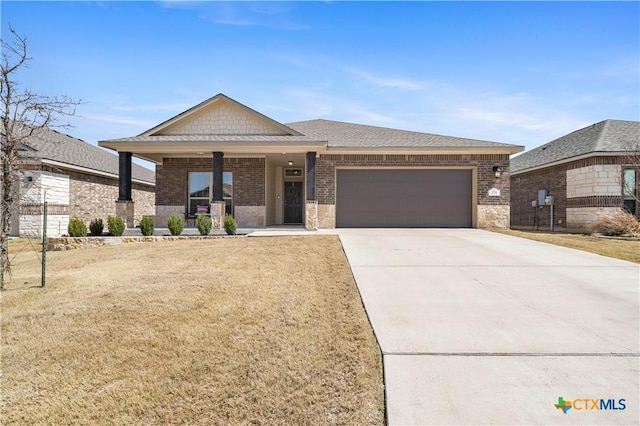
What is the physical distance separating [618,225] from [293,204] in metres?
14.3

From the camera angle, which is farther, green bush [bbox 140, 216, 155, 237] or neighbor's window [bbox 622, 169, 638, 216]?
neighbor's window [bbox 622, 169, 638, 216]

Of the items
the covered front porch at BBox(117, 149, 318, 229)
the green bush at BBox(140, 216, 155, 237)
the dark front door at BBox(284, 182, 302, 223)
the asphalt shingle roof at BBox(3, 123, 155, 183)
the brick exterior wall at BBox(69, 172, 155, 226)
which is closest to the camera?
the green bush at BBox(140, 216, 155, 237)

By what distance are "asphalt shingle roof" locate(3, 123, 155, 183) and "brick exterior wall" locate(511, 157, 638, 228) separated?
2346cm

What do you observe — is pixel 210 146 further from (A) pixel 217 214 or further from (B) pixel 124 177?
(B) pixel 124 177

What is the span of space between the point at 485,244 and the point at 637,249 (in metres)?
4.30

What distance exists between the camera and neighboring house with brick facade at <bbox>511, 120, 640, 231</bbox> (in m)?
14.8

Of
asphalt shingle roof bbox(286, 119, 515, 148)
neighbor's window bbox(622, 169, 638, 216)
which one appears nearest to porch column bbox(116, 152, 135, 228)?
asphalt shingle roof bbox(286, 119, 515, 148)

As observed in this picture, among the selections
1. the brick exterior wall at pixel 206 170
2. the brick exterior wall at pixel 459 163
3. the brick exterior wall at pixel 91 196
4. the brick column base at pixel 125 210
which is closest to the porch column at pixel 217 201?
the brick exterior wall at pixel 206 170

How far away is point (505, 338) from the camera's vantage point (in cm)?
382

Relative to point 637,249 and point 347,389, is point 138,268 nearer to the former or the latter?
point 347,389

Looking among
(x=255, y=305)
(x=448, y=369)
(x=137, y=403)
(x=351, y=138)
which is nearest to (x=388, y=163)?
(x=351, y=138)

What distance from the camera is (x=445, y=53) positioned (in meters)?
11.1

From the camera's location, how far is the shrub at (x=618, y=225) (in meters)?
13.3

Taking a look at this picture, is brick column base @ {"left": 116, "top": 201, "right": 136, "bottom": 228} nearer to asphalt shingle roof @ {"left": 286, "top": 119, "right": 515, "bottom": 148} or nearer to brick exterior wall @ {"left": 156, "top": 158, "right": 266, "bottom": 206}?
brick exterior wall @ {"left": 156, "top": 158, "right": 266, "bottom": 206}
